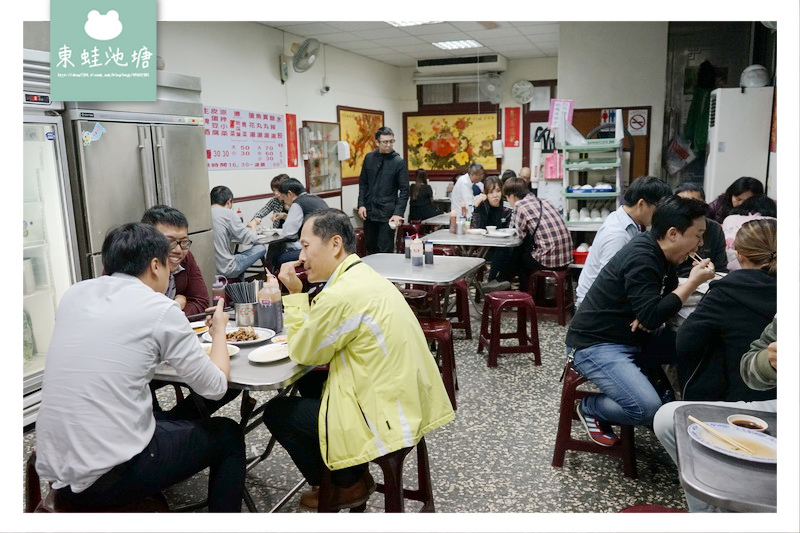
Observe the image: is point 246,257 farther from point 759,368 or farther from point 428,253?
point 759,368

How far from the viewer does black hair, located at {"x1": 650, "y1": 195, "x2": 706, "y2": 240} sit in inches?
93.9

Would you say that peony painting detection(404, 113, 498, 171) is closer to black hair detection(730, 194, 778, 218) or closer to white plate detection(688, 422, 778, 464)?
black hair detection(730, 194, 778, 218)

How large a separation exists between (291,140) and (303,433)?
5.56 m

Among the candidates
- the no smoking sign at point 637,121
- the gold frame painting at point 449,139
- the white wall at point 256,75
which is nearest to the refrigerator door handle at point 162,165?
the white wall at point 256,75

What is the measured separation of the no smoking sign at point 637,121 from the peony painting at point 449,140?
3567 millimetres

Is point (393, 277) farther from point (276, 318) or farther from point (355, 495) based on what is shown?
point (355, 495)

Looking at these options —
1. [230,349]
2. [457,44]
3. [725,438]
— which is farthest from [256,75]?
[725,438]

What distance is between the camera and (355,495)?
6.63 feet

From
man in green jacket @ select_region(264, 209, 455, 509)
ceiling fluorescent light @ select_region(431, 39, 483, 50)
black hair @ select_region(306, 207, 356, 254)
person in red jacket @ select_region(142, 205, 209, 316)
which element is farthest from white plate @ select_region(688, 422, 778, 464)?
ceiling fluorescent light @ select_region(431, 39, 483, 50)

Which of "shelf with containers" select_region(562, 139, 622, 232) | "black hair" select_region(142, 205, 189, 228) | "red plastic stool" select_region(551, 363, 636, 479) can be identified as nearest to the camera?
"red plastic stool" select_region(551, 363, 636, 479)

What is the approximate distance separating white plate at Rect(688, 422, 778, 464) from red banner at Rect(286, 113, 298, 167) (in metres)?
6.21

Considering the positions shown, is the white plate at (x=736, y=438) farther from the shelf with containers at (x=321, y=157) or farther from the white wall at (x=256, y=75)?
the shelf with containers at (x=321, y=157)

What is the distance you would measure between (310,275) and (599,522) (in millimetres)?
1255
